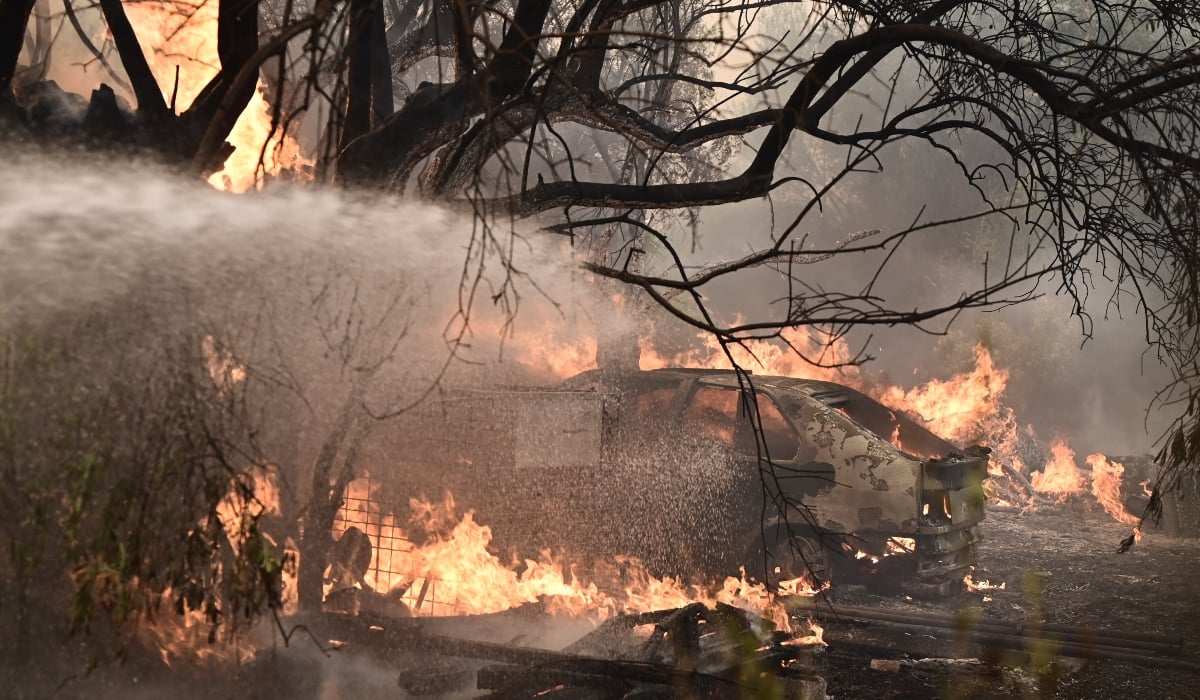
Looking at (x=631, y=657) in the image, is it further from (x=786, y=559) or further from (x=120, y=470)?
(x=120, y=470)

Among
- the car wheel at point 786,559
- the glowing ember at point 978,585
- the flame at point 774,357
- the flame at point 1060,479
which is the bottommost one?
the glowing ember at point 978,585

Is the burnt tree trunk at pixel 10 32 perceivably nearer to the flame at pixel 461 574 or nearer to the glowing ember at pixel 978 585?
the flame at pixel 461 574

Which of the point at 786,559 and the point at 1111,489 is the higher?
the point at 1111,489

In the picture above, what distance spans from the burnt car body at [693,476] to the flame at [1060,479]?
8205 mm

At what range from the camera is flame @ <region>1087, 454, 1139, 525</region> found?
14988mm

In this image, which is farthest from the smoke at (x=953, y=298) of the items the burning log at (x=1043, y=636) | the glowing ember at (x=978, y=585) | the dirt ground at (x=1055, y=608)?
the burning log at (x=1043, y=636)

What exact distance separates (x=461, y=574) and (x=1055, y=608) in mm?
5227

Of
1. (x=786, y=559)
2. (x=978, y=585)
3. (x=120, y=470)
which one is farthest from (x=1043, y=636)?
(x=120, y=470)

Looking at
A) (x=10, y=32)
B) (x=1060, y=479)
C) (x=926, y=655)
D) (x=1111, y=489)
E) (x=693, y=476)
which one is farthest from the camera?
(x=1060, y=479)

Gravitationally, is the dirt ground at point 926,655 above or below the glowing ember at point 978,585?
below

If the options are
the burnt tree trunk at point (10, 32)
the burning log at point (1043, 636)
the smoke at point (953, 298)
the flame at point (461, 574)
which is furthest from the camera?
the smoke at point (953, 298)

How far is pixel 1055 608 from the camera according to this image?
8891mm

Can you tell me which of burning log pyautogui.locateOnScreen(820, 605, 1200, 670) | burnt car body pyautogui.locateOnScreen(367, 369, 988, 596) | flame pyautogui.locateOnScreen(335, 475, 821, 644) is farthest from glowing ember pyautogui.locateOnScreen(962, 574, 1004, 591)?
flame pyautogui.locateOnScreen(335, 475, 821, 644)

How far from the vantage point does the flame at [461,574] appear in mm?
6996
